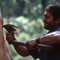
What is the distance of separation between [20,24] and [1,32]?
365 centimetres

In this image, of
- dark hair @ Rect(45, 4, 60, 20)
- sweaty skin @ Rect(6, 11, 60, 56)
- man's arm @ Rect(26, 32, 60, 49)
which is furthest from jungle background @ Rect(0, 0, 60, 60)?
man's arm @ Rect(26, 32, 60, 49)

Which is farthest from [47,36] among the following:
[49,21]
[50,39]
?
[49,21]

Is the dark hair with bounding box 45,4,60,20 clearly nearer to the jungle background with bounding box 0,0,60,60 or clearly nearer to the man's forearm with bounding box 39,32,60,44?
the man's forearm with bounding box 39,32,60,44

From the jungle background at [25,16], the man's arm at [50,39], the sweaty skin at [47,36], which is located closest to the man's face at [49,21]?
the sweaty skin at [47,36]

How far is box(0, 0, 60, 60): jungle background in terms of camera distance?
5225mm

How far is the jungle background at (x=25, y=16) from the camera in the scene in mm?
5225

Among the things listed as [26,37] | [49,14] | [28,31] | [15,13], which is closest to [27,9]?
[15,13]

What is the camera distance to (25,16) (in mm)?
6258

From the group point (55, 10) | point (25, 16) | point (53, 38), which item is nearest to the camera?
point (53, 38)

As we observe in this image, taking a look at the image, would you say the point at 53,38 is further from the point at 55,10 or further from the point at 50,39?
the point at 55,10

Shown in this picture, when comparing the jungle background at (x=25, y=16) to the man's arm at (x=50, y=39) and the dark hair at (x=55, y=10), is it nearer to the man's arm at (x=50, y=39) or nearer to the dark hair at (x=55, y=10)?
the dark hair at (x=55, y=10)

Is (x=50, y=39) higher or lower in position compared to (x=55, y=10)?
lower

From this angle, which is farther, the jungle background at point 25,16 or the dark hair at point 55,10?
the jungle background at point 25,16

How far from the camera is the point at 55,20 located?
1977 millimetres
